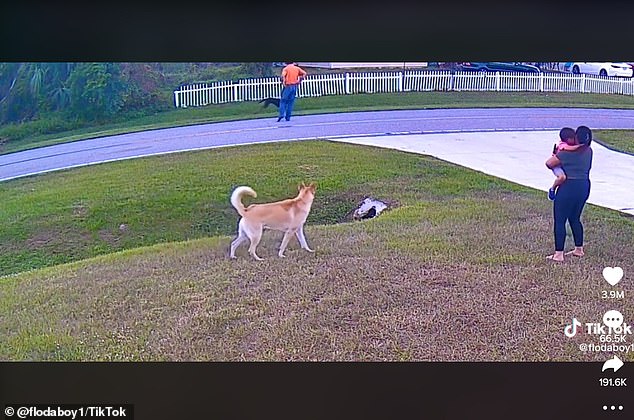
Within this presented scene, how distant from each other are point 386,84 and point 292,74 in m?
0.40

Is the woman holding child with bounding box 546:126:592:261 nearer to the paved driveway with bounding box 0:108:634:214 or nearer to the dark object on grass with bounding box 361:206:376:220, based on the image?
the paved driveway with bounding box 0:108:634:214

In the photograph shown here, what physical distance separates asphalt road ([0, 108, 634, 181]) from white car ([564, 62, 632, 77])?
6.2 inches

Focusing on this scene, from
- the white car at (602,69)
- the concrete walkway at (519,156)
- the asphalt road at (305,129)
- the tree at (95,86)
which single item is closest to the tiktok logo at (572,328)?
the concrete walkway at (519,156)

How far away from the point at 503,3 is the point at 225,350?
6.06 feet

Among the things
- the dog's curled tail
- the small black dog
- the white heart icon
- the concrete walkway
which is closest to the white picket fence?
the small black dog

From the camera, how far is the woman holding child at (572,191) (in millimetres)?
2982

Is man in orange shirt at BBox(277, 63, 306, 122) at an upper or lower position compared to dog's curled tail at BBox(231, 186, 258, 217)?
upper

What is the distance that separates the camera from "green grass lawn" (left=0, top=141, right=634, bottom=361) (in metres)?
2.96

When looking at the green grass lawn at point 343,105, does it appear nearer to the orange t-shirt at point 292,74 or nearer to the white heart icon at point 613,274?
the orange t-shirt at point 292,74

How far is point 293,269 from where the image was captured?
302 cm

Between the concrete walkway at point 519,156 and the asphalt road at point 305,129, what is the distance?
0.12ft
